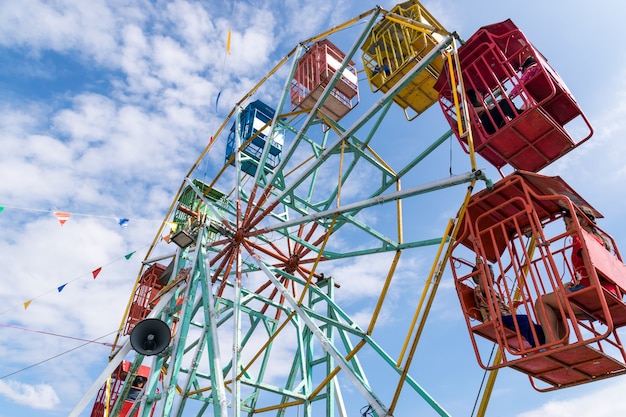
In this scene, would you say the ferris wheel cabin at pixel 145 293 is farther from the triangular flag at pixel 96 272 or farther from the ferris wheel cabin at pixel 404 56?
the ferris wheel cabin at pixel 404 56

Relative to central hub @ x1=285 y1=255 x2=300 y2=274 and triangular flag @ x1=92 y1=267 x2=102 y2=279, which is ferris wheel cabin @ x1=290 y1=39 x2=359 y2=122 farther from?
triangular flag @ x1=92 y1=267 x2=102 y2=279

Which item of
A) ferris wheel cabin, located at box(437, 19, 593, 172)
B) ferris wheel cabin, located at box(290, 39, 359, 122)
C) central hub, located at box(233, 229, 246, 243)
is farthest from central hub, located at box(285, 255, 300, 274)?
ferris wheel cabin, located at box(437, 19, 593, 172)

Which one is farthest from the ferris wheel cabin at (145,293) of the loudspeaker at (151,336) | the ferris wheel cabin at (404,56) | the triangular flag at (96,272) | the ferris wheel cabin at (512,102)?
the ferris wheel cabin at (512,102)

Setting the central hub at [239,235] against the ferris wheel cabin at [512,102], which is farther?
the central hub at [239,235]

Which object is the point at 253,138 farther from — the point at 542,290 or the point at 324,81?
the point at 542,290

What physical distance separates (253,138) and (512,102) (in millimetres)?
11349

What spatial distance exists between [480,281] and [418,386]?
172 inches

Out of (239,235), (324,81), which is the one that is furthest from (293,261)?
(324,81)

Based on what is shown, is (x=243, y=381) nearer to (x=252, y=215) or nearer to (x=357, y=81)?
(x=252, y=215)

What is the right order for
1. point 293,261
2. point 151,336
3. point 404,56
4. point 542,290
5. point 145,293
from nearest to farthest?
point 542,290
point 151,336
point 404,56
point 293,261
point 145,293

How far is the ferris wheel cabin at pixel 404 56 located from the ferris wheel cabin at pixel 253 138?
19.0 feet

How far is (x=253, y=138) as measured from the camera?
20.5 m

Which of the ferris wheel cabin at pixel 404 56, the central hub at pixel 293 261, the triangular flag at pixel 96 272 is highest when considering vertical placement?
the ferris wheel cabin at pixel 404 56

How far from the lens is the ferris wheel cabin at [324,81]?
728 inches
